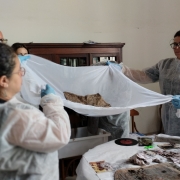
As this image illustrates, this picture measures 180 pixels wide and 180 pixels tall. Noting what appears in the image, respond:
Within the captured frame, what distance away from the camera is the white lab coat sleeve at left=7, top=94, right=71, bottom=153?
697 mm

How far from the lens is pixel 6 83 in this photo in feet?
2.42

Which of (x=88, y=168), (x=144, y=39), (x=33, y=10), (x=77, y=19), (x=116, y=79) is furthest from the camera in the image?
(x=144, y=39)

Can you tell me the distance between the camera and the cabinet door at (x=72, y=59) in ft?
8.22

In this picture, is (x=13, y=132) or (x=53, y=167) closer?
(x=13, y=132)

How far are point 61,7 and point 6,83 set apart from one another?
7.80 ft

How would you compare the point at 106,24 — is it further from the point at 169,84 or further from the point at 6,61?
the point at 6,61

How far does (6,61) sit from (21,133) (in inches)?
9.4

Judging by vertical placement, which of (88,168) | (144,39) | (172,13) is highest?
(172,13)

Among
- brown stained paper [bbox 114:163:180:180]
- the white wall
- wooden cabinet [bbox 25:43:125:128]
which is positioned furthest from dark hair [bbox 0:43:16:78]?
the white wall

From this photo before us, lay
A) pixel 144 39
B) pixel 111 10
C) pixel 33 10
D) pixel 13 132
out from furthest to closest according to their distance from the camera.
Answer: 1. pixel 144 39
2. pixel 111 10
3. pixel 33 10
4. pixel 13 132

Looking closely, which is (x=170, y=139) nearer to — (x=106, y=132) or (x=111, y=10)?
(x=106, y=132)

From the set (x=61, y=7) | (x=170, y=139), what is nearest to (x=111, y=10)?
(x=61, y=7)

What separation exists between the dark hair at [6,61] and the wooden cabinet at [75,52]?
5.63 ft

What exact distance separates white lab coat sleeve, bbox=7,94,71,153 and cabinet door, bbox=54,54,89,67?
177 centimetres
